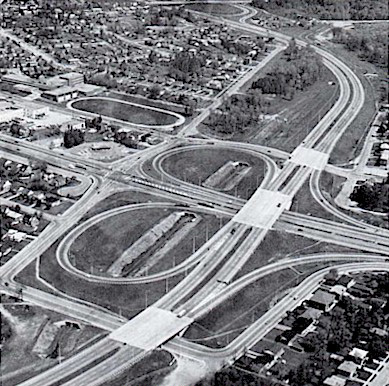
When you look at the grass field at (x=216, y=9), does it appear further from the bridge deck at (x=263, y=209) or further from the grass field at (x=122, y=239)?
the grass field at (x=122, y=239)

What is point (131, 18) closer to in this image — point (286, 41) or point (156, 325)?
point (286, 41)

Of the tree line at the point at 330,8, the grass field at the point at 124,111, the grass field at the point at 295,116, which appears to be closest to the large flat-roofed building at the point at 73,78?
the grass field at the point at 124,111

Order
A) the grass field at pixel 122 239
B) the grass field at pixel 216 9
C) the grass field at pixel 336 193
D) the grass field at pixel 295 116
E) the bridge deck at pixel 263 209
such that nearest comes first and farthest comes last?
the grass field at pixel 122 239
the bridge deck at pixel 263 209
the grass field at pixel 336 193
the grass field at pixel 295 116
the grass field at pixel 216 9

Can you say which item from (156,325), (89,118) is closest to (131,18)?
(89,118)

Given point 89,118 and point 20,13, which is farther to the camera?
point 20,13

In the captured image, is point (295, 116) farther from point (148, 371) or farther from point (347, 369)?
point (148, 371)

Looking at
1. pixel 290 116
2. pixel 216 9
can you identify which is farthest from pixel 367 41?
pixel 290 116

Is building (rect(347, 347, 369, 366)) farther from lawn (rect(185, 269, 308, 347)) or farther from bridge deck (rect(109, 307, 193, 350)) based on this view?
bridge deck (rect(109, 307, 193, 350))
